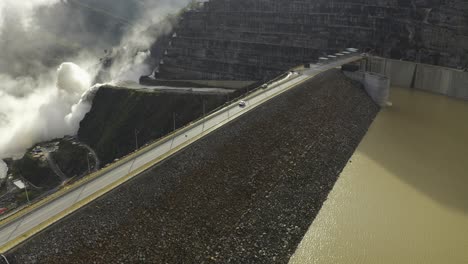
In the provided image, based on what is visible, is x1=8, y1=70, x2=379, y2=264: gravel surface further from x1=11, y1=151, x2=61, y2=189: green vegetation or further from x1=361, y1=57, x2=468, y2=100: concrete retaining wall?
x1=11, y1=151, x2=61, y2=189: green vegetation

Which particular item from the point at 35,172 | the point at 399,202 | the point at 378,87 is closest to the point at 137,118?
the point at 35,172

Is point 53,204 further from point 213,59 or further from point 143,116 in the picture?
point 213,59

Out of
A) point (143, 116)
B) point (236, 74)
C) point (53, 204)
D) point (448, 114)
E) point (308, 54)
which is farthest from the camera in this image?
point (236, 74)

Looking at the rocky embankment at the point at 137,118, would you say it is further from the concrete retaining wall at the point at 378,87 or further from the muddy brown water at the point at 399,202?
the muddy brown water at the point at 399,202

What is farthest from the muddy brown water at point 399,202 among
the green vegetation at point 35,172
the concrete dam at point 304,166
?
the green vegetation at point 35,172

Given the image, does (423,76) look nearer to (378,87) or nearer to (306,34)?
(378,87)

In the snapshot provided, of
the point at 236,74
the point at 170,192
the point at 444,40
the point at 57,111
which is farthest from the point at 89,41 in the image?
the point at 170,192
